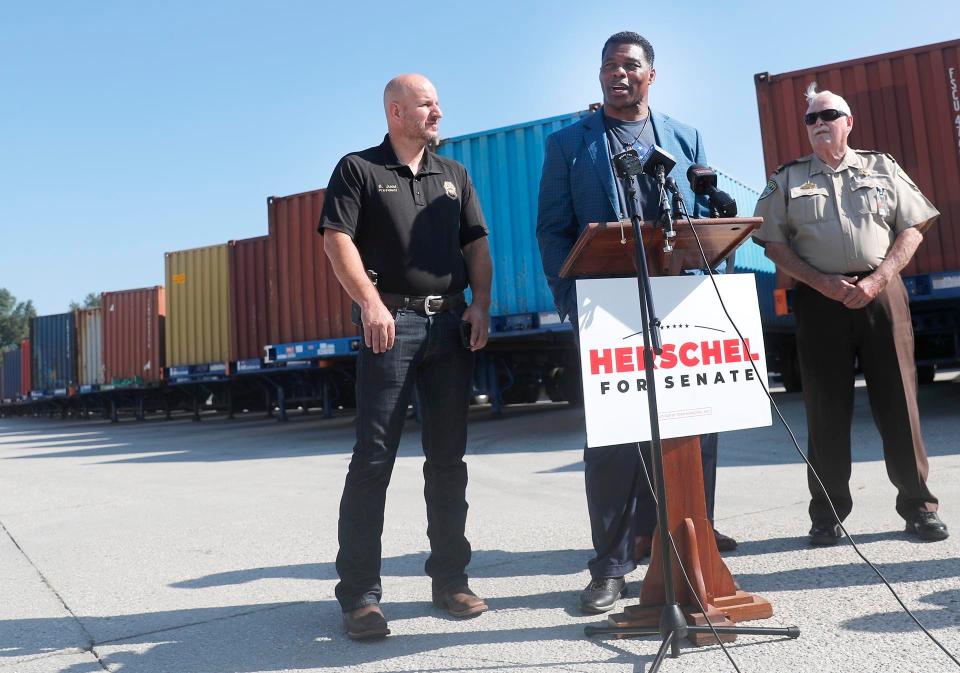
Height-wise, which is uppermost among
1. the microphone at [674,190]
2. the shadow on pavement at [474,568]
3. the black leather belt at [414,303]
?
the microphone at [674,190]

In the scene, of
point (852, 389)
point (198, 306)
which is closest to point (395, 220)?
point (852, 389)

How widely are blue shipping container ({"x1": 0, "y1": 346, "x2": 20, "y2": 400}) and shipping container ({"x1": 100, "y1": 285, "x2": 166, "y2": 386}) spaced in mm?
15070

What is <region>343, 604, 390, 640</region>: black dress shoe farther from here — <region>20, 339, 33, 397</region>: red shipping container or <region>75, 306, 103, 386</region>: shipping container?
<region>20, 339, 33, 397</region>: red shipping container

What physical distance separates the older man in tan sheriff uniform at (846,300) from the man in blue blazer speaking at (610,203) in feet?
1.97

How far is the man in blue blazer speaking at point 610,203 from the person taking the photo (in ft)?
8.35

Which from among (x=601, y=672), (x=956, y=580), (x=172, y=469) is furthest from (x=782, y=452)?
(x=172, y=469)

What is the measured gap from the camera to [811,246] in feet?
10.6

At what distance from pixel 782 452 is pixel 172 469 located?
573 cm

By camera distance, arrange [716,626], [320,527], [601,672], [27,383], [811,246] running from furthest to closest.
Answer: [27,383] < [320,527] < [811,246] < [716,626] < [601,672]

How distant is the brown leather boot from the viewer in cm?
252

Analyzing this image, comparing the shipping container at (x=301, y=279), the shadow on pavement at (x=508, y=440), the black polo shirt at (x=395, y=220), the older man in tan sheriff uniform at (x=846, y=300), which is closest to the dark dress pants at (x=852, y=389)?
the older man in tan sheriff uniform at (x=846, y=300)

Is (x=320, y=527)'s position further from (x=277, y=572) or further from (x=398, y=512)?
(x=277, y=572)

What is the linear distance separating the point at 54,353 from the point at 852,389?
28.1 metres

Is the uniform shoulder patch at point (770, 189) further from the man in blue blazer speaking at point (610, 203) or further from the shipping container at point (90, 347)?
the shipping container at point (90, 347)
